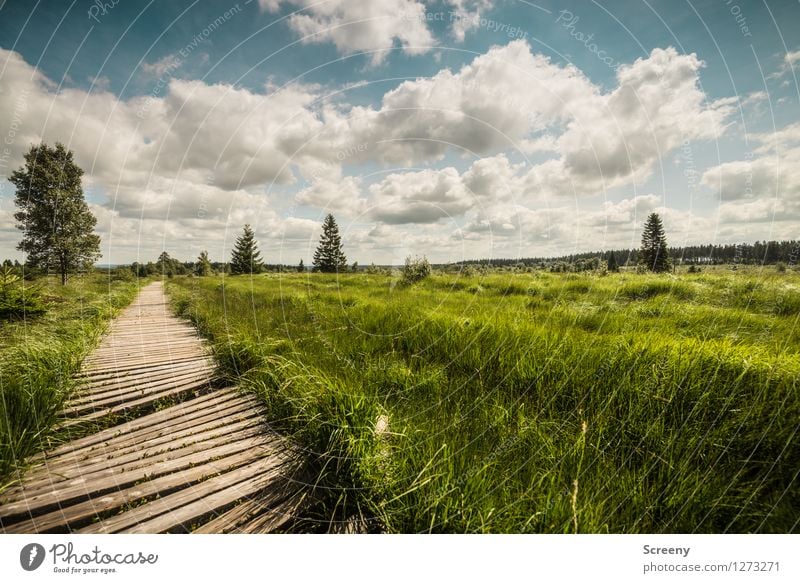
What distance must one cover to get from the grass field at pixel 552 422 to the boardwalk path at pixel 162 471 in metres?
0.34

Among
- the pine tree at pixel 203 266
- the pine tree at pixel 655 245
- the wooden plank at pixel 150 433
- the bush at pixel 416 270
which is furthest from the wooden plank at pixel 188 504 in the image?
the pine tree at pixel 203 266

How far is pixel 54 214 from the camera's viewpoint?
19.7m

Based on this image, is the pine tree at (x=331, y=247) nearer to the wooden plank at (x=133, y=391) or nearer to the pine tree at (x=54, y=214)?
the wooden plank at (x=133, y=391)

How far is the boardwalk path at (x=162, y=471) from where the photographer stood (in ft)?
6.93

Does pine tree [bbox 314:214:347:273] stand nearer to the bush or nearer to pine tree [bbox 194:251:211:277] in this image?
the bush

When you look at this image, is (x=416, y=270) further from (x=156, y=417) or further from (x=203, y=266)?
(x=203, y=266)

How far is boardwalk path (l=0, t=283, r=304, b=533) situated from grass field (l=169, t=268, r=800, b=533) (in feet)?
1.10

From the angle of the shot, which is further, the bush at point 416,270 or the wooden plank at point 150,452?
the bush at point 416,270

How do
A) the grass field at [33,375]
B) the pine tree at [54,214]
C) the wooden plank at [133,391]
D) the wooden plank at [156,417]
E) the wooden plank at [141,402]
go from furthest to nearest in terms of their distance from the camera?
the pine tree at [54,214] < the wooden plank at [133,391] < the wooden plank at [141,402] < the wooden plank at [156,417] < the grass field at [33,375]

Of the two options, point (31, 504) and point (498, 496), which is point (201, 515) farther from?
point (498, 496)

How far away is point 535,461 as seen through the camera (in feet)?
7.14

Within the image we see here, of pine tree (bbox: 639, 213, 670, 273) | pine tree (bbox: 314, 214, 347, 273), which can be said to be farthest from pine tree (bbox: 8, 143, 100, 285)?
pine tree (bbox: 639, 213, 670, 273)
